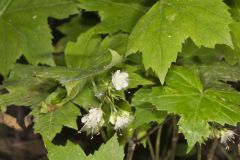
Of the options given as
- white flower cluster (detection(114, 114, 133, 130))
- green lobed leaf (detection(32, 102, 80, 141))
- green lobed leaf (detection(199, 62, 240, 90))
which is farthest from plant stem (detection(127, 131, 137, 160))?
green lobed leaf (detection(199, 62, 240, 90))

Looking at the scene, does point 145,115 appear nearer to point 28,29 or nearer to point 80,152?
point 80,152

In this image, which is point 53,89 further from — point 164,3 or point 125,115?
point 164,3

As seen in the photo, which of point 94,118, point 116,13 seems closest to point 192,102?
point 94,118

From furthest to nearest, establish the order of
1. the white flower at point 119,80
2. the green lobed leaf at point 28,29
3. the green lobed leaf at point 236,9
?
the green lobed leaf at point 28,29 < the green lobed leaf at point 236,9 < the white flower at point 119,80

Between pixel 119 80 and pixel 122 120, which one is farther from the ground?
pixel 119 80

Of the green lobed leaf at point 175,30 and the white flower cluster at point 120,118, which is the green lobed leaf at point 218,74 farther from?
the white flower cluster at point 120,118

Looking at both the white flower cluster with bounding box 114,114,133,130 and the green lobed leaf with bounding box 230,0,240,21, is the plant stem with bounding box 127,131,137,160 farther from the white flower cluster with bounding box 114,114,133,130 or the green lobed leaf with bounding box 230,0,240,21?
the green lobed leaf with bounding box 230,0,240,21

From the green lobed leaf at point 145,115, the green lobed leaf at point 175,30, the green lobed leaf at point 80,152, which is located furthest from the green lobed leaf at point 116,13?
the green lobed leaf at point 80,152

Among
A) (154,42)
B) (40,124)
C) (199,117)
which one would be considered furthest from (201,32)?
(40,124)
